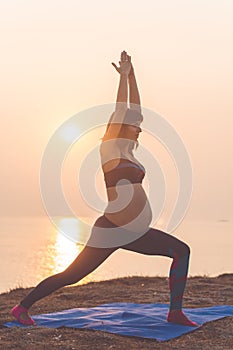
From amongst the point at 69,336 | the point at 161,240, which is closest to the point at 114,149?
the point at 161,240

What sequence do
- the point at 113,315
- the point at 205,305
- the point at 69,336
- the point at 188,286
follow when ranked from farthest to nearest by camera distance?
the point at 188,286, the point at 205,305, the point at 113,315, the point at 69,336

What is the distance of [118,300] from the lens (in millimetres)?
7316

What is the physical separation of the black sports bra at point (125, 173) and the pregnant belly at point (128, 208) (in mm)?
48

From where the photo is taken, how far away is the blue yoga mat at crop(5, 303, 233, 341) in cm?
544

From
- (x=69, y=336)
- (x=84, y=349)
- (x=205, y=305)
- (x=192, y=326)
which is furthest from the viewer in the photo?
(x=205, y=305)

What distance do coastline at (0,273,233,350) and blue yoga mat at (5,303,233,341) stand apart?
0.11 metres

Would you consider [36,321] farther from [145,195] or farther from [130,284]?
[130,284]

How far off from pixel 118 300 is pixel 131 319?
145cm

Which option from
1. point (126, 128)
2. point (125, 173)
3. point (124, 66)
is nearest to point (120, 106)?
point (126, 128)

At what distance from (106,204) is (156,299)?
2.11 metres

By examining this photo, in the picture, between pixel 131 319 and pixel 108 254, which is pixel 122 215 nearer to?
pixel 108 254

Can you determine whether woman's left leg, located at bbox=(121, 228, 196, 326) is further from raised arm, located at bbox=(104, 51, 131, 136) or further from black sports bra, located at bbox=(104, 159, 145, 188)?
raised arm, located at bbox=(104, 51, 131, 136)

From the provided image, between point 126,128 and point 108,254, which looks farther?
point 108,254

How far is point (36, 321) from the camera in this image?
5.79 meters
